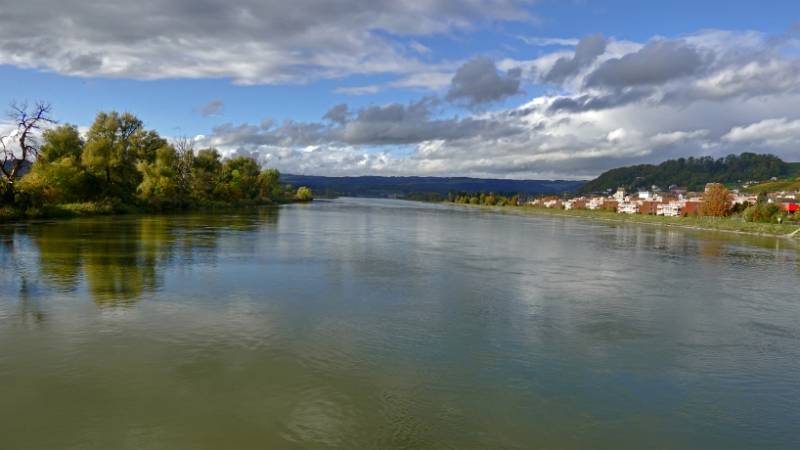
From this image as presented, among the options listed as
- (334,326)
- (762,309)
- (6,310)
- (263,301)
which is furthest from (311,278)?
(762,309)

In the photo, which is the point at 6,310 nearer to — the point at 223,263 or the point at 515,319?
the point at 223,263

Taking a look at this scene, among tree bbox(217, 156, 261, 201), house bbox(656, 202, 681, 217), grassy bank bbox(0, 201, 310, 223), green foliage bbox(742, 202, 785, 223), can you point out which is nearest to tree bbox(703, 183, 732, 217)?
green foliage bbox(742, 202, 785, 223)

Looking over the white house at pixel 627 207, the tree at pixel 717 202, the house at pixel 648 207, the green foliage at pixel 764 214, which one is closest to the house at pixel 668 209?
the house at pixel 648 207

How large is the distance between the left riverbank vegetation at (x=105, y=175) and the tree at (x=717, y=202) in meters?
75.9

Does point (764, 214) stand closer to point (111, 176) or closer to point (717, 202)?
point (717, 202)

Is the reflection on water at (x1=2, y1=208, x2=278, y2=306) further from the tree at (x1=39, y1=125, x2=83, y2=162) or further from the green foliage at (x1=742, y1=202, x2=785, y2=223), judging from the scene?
the green foliage at (x1=742, y1=202, x2=785, y2=223)

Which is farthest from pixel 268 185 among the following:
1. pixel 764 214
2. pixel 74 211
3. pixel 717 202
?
pixel 764 214

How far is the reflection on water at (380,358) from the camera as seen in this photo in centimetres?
710

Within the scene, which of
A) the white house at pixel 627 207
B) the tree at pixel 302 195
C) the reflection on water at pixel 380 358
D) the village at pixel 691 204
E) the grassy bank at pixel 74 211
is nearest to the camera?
the reflection on water at pixel 380 358

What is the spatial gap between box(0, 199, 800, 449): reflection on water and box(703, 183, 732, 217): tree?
80037 mm

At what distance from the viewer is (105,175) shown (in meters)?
50.4

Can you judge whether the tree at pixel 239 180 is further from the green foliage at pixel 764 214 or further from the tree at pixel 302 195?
the green foliage at pixel 764 214

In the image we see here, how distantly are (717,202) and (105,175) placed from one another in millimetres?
88319

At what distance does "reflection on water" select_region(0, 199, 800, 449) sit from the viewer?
7102mm
